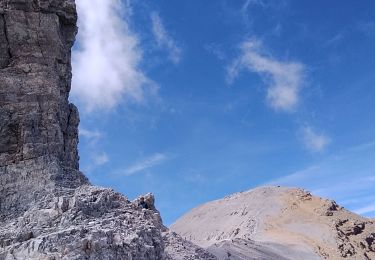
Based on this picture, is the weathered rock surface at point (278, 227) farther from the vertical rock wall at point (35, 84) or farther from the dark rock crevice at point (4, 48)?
the dark rock crevice at point (4, 48)

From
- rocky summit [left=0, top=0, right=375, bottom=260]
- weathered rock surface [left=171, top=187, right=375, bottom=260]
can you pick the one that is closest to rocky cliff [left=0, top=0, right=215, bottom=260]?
rocky summit [left=0, top=0, right=375, bottom=260]

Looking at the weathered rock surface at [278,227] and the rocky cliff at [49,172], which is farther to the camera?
the weathered rock surface at [278,227]

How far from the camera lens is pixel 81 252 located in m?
20.7

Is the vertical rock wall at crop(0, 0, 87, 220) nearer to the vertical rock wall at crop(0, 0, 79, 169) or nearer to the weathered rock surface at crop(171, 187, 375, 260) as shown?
the vertical rock wall at crop(0, 0, 79, 169)

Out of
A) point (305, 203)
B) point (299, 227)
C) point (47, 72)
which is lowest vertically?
point (47, 72)

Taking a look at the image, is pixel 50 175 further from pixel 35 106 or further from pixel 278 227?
pixel 278 227

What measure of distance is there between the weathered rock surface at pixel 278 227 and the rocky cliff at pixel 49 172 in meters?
29.5

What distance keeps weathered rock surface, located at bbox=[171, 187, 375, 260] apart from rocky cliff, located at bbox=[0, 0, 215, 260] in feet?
96.9

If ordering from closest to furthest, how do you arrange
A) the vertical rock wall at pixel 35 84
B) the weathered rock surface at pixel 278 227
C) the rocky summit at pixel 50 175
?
the rocky summit at pixel 50 175 → the vertical rock wall at pixel 35 84 → the weathered rock surface at pixel 278 227

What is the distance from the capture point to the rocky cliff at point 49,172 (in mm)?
22109

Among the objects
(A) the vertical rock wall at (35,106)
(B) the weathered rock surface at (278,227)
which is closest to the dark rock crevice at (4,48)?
(A) the vertical rock wall at (35,106)

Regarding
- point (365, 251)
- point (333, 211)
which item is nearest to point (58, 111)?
point (365, 251)

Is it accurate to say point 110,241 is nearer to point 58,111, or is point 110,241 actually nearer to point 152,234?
point 152,234

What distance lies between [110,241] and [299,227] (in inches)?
2445
